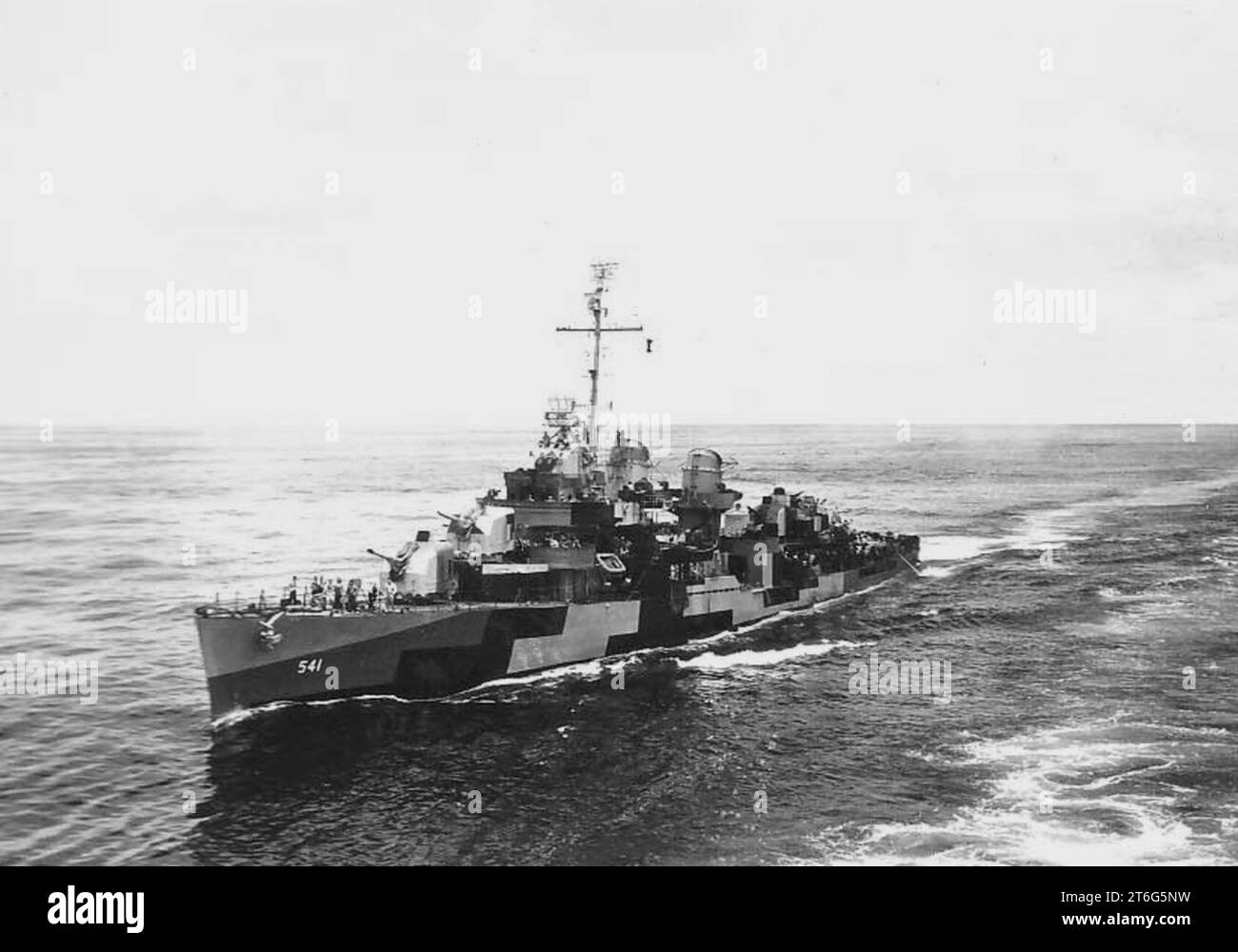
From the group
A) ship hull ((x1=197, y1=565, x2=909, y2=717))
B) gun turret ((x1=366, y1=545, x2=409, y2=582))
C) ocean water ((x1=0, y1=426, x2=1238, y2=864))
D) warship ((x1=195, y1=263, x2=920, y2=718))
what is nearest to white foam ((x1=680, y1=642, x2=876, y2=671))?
ocean water ((x1=0, y1=426, x2=1238, y2=864))

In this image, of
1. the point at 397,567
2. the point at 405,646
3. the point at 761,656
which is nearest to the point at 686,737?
the point at 405,646

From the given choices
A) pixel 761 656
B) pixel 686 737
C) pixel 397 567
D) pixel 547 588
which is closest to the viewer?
pixel 686 737

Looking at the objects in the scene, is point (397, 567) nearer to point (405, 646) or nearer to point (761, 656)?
point (405, 646)

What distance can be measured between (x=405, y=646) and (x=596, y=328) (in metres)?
10.6

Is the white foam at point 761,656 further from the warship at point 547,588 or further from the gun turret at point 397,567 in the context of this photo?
the gun turret at point 397,567

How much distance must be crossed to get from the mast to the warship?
4 centimetres

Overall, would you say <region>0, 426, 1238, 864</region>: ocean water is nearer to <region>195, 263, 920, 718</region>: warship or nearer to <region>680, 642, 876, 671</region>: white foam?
<region>680, 642, 876, 671</region>: white foam

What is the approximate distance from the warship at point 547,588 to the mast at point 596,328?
1.6 inches

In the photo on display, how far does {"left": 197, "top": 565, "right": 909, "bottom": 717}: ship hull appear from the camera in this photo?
20.6 m

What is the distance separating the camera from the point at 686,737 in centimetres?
2038

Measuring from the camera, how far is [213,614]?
20297mm

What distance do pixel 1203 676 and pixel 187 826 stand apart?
2114cm
